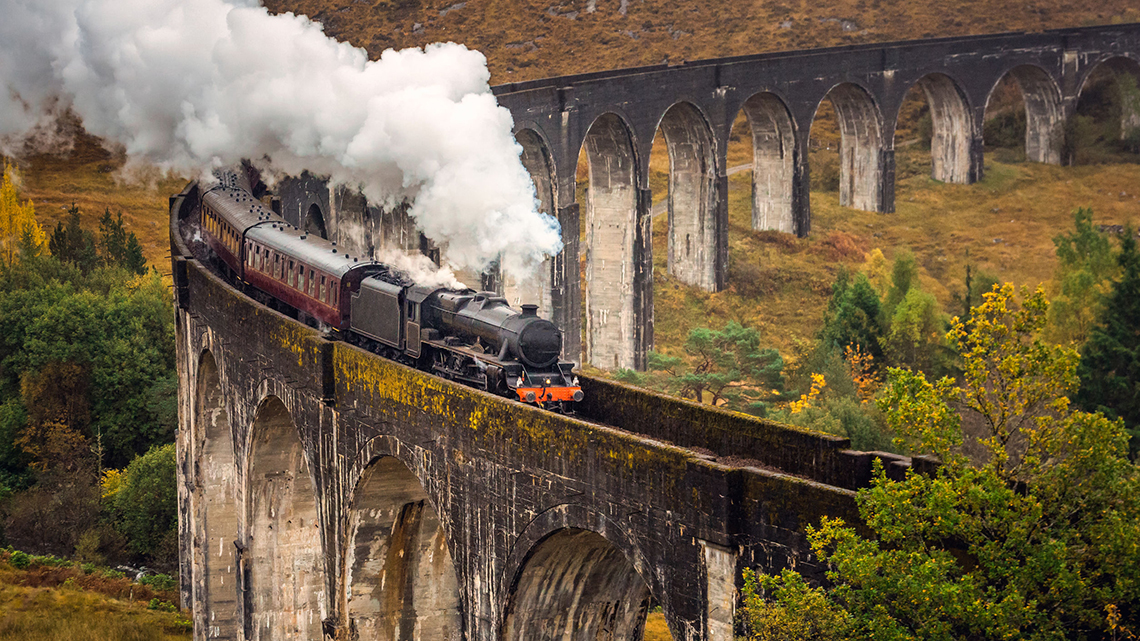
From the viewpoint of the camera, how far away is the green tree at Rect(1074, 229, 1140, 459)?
37719 millimetres

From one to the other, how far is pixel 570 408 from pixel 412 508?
Answer: 3.44 meters

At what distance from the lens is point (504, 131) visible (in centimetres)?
2884

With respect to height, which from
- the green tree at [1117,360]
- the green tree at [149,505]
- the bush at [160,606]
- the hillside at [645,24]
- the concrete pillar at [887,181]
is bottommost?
the bush at [160,606]

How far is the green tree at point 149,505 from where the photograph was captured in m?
45.0

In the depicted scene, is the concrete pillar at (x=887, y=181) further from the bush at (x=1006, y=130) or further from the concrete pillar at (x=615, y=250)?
the concrete pillar at (x=615, y=250)

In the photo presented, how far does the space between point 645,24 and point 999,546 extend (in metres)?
81.8

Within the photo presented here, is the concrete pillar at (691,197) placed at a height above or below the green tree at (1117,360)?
above

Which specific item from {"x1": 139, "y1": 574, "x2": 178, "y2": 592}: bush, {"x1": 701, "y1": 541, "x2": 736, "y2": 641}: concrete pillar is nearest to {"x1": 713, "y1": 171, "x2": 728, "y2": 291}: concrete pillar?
{"x1": 139, "y1": 574, "x2": 178, "y2": 592}: bush

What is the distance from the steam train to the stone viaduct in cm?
449

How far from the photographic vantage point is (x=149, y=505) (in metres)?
44.9

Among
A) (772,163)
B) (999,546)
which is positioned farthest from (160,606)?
(772,163)

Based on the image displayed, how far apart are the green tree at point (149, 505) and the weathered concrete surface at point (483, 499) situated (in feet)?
53.6

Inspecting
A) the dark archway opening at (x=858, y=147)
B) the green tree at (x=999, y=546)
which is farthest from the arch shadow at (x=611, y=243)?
the green tree at (x=999, y=546)

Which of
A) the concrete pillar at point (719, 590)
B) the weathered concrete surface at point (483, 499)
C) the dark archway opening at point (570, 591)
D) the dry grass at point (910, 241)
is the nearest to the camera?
the concrete pillar at point (719, 590)
